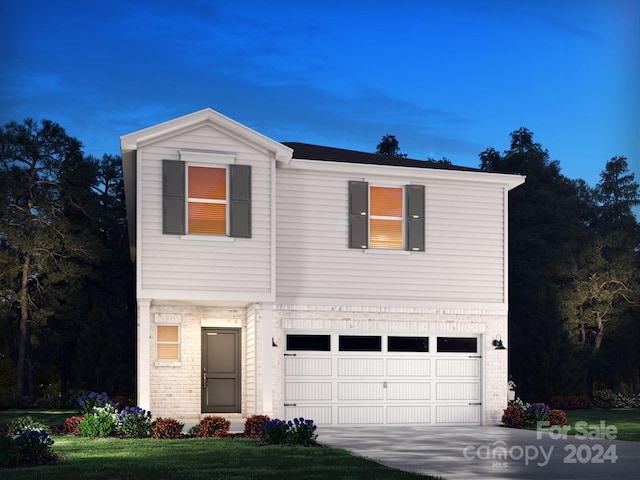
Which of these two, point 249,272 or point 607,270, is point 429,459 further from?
point 607,270

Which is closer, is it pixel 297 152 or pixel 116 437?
pixel 116 437

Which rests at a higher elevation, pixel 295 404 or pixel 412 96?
pixel 412 96

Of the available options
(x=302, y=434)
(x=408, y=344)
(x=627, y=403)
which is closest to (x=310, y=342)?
(x=408, y=344)

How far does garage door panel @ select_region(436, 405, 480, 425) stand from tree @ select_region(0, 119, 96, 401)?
52.6 ft

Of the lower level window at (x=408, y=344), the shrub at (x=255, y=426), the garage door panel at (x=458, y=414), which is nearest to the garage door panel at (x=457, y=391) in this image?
the garage door panel at (x=458, y=414)

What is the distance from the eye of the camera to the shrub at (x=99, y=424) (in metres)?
16.6

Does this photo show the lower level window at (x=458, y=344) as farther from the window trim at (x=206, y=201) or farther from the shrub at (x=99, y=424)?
the shrub at (x=99, y=424)

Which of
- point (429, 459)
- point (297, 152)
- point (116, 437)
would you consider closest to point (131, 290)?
point (297, 152)

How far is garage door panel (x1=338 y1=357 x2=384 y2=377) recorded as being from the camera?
20000 millimetres

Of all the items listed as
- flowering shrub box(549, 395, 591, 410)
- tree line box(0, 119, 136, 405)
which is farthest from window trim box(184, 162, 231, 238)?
flowering shrub box(549, 395, 591, 410)

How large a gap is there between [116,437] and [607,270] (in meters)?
25.3

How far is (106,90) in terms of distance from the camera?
112ft

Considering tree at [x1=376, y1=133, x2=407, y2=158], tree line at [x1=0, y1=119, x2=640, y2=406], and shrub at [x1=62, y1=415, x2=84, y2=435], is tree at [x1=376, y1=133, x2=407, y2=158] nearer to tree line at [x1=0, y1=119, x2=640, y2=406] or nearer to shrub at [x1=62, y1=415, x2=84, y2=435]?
tree line at [x1=0, y1=119, x2=640, y2=406]

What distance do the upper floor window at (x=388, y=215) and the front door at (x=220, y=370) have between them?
3.96m
